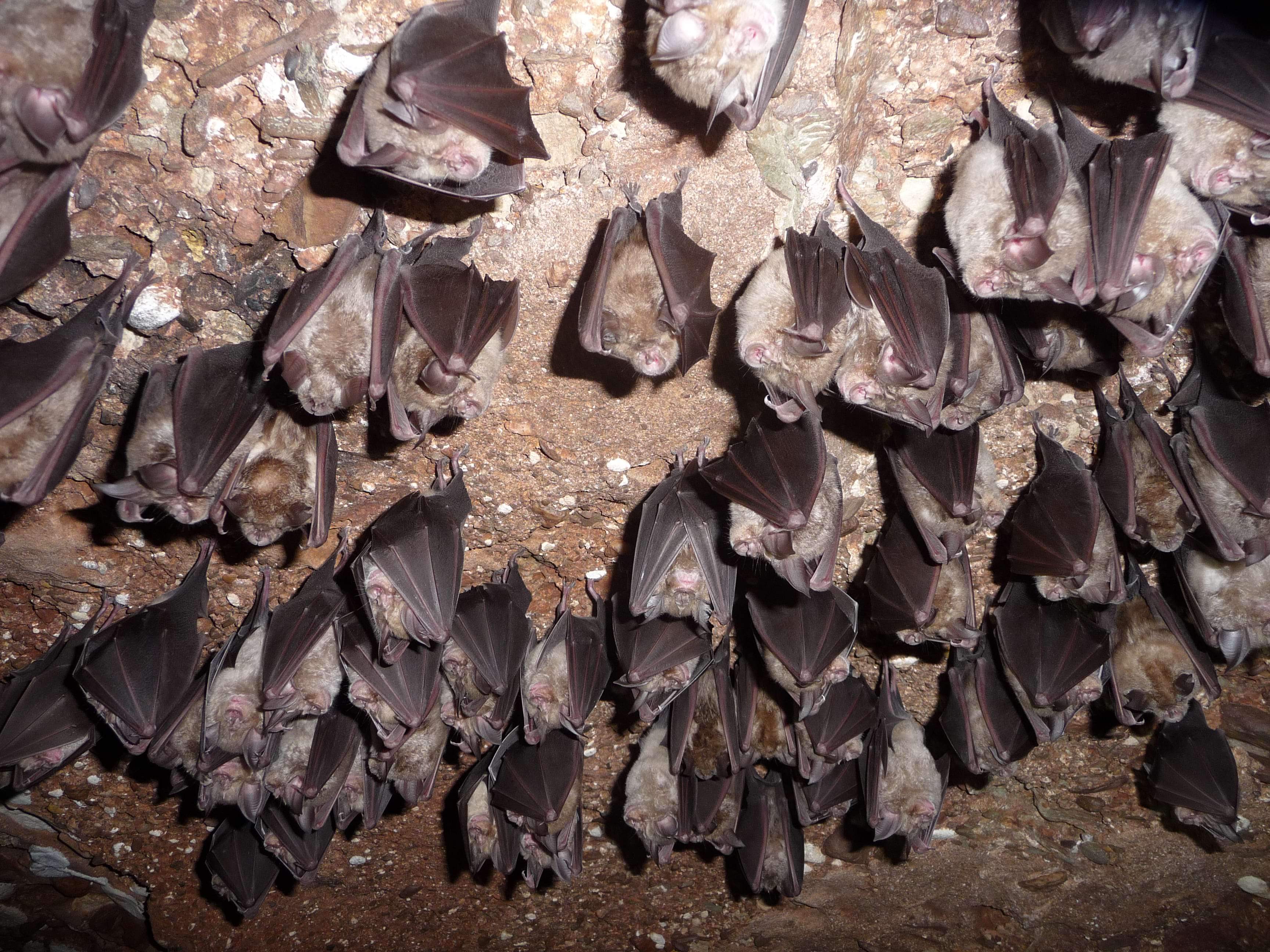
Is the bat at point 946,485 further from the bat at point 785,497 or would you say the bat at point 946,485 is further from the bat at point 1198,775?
the bat at point 1198,775

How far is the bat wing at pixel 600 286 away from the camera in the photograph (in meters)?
3.19

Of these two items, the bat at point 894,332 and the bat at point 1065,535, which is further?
the bat at point 1065,535

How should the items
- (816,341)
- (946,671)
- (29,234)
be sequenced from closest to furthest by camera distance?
(29,234) → (816,341) → (946,671)

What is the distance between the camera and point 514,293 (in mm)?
3227

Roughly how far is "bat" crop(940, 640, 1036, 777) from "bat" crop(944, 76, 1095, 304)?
229 centimetres

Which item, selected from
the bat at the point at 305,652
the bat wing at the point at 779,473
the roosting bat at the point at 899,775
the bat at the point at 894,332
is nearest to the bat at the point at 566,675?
the bat at the point at 305,652

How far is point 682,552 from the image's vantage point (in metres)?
4.04

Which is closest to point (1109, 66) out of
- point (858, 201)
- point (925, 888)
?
point (858, 201)

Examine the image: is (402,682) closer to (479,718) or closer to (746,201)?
(479,718)

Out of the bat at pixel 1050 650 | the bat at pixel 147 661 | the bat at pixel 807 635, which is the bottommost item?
the bat at pixel 147 661

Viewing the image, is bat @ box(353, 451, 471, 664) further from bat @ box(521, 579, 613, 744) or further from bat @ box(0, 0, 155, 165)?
bat @ box(0, 0, 155, 165)

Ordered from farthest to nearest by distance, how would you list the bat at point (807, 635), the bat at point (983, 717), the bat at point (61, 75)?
the bat at point (983, 717)
the bat at point (807, 635)
the bat at point (61, 75)

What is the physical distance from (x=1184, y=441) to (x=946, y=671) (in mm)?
1954

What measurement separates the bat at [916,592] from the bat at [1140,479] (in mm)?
739
